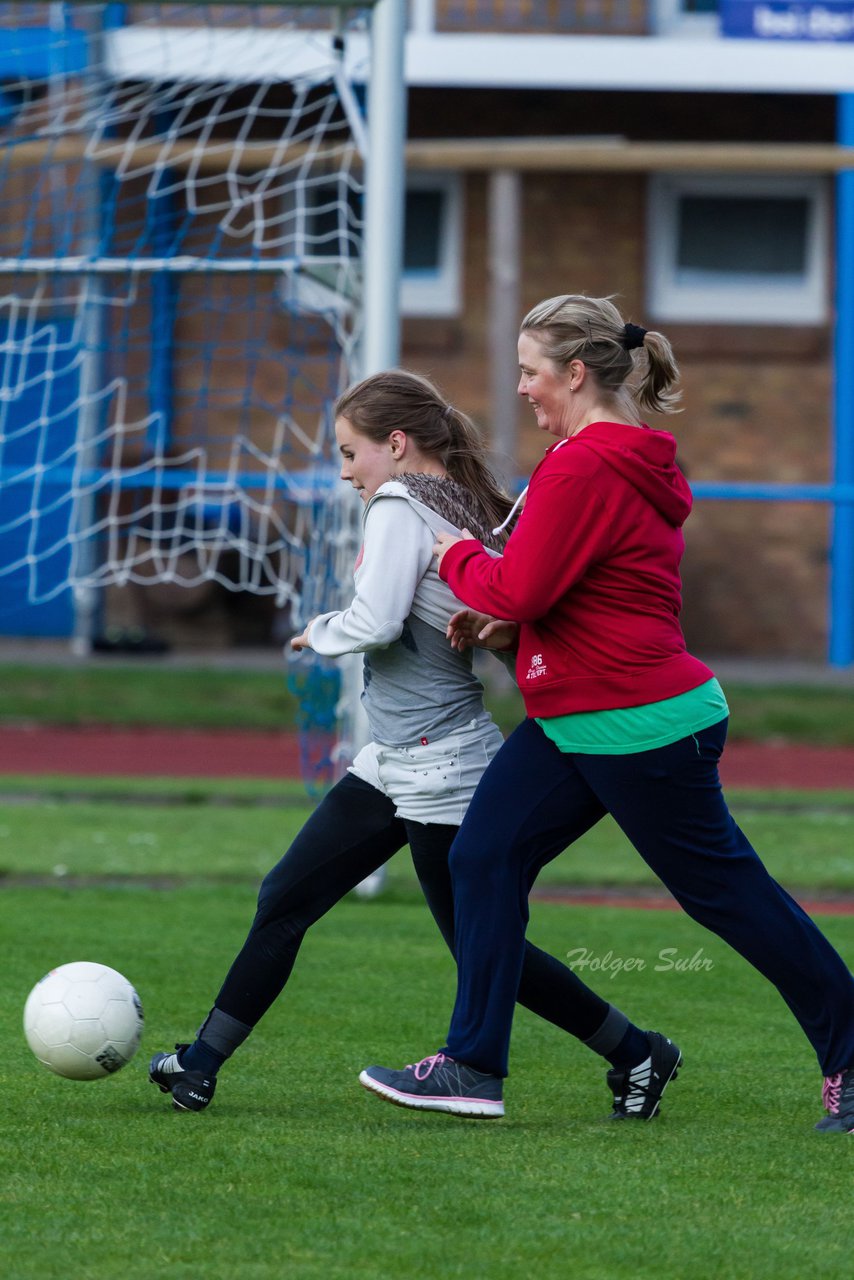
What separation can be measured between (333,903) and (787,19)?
13.6 m

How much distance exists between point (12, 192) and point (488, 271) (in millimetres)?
4548

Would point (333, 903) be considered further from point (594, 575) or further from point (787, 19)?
point (787, 19)

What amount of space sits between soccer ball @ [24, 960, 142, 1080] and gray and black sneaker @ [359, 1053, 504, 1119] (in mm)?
599

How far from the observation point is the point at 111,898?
744 cm

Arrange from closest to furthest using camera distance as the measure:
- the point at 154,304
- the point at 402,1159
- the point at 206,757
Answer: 1. the point at 402,1159
2. the point at 206,757
3. the point at 154,304

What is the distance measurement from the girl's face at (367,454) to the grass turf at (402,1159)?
144 centimetres

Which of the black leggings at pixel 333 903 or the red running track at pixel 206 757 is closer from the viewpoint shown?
the black leggings at pixel 333 903

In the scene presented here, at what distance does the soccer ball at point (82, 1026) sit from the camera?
4.09 m

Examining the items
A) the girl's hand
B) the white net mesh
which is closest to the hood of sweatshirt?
the girl's hand

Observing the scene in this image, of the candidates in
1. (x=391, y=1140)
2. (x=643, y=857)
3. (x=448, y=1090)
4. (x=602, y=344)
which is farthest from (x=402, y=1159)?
(x=602, y=344)

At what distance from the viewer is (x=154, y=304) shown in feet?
46.7

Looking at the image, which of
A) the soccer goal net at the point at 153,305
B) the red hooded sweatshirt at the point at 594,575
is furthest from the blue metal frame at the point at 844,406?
the red hooded sweatshirt at the point at 594,575

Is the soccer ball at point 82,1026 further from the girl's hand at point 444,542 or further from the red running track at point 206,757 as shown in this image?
the red running track at point 206,757

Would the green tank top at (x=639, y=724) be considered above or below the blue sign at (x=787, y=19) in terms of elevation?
below
